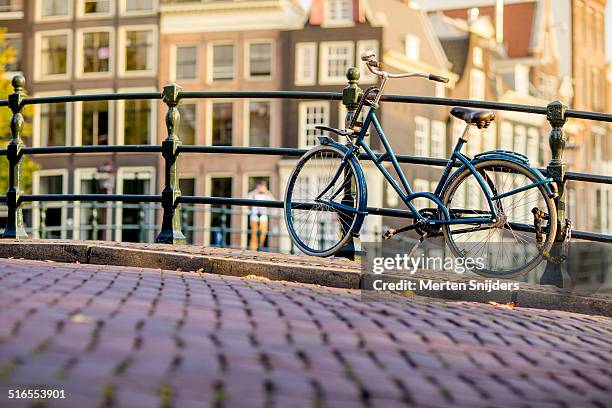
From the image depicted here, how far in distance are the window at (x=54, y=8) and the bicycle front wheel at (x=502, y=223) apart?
32915mm

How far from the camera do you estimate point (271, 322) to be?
4117 mm

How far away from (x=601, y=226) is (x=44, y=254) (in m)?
44.8

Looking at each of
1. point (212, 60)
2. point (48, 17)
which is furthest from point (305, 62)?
point (48, 17)

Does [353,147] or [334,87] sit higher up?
[334,87]

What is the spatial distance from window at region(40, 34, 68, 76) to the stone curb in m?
30.4

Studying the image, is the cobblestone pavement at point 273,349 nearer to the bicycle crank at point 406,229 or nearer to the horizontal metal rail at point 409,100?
the bicycle crank at point 406,229

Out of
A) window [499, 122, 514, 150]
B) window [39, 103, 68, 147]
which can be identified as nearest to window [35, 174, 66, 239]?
window [39, 103, 68, 147]

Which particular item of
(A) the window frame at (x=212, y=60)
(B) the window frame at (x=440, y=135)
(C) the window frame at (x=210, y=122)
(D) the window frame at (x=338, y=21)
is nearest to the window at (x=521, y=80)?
(B) the window frame at (x=440, y=135)

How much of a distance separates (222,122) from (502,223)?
29.8 m

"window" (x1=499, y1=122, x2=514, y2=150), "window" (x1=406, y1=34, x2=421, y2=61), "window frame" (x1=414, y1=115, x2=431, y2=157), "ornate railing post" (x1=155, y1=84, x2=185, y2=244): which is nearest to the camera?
"ornate railing post" (x1=155, y1=84, x2=185, y2=244)

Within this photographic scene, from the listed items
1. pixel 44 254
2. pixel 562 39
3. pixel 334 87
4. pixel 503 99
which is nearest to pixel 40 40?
pixel 334 87

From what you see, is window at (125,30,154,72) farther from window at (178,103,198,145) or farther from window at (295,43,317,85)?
window at (295,43,317,85)

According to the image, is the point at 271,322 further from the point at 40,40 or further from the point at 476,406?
the point at 40,40

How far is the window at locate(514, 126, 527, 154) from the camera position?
43375 mm
